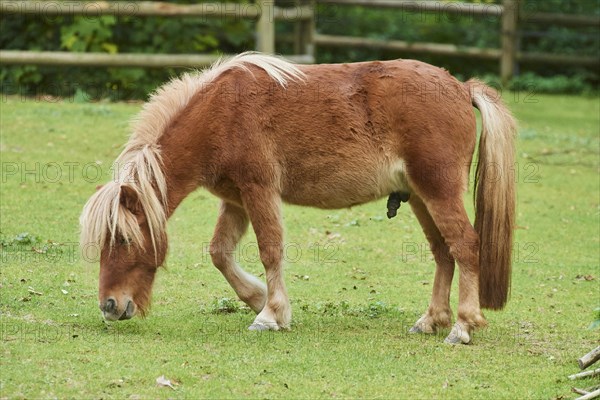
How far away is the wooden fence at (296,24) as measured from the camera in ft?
50.2

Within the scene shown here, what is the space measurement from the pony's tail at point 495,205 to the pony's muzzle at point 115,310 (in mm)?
2568

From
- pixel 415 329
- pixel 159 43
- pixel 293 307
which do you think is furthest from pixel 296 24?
pixel 415 329

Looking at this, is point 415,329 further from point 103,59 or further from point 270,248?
point 103,59

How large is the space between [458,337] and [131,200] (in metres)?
2.51

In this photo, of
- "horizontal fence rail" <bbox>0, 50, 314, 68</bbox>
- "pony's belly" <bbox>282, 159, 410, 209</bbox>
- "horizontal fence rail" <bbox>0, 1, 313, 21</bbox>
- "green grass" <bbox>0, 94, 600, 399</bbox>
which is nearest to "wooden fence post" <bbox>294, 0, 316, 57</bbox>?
"horizontal fence rail" <bbox>0, 1, 313, 21</bbox>

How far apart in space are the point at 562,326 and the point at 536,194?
5.45 metres

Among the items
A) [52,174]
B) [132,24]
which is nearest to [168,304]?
[52,174]

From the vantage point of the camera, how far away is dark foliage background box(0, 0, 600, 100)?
1633 cm

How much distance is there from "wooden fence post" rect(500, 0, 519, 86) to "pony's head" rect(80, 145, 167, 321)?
1583 cm

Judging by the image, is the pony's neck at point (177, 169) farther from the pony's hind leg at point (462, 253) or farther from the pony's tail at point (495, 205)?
the pony's tail at point (495, 205)

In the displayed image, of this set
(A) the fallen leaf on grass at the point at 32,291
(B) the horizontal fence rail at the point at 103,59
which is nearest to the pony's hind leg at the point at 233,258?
(A) the fallen leaf on grass at the point at 32,291

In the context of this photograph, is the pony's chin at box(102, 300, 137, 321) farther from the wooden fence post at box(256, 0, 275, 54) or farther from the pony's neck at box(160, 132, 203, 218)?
the wooden fence post at box(256, 0, 275, 54)

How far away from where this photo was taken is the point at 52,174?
39.6 feet

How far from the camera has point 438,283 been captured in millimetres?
7387
